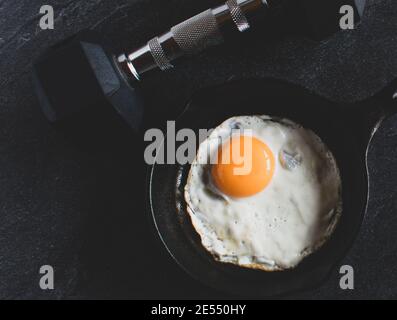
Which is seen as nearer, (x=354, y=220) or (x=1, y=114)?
(x=354, y=220)

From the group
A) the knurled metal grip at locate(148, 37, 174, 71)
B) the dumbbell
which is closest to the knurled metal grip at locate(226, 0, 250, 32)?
the dumbbell

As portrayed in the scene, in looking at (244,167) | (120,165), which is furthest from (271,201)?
(120,165)

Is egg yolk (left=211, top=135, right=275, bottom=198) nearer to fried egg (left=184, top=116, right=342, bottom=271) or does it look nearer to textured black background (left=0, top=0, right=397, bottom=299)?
fried egg (left=184, top=116, right=342, bottom=271)

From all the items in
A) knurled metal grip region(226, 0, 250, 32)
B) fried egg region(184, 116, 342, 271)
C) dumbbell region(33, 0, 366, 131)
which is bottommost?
fried egg region(184, 116, 342, 271)

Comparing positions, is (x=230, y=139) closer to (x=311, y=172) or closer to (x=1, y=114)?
(x=311, y=172)
